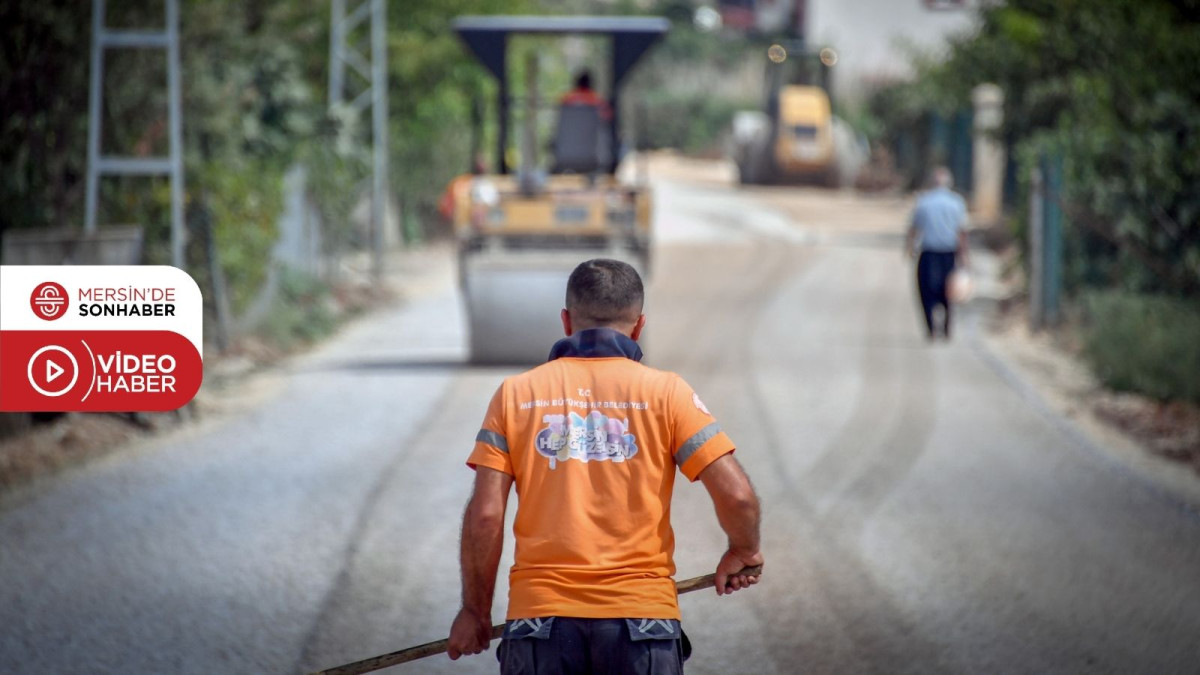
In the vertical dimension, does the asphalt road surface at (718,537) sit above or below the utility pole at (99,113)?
below

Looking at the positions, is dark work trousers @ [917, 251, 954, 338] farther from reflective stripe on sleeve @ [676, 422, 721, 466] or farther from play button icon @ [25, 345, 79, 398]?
reflective stripe on sleeve @ [676, 422, 721, 466]

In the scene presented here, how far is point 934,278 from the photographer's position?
18.0 metres

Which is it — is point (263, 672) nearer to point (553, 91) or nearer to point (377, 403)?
point (377, 403)

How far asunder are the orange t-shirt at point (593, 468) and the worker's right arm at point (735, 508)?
0.20ft

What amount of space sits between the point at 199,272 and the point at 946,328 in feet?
25.7

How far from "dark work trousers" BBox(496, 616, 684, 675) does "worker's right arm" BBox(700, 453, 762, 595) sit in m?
0.33

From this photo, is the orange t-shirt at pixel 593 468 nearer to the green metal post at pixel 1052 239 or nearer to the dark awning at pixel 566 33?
the dark awning at pixel 566 33

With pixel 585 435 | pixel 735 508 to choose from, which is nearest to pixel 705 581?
pixel 735 508

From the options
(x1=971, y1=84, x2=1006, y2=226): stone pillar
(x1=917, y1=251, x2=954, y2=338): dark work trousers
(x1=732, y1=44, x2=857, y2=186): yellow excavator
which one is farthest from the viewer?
(x1=732, y1=44, x2=857, y2=186): yellow excavator

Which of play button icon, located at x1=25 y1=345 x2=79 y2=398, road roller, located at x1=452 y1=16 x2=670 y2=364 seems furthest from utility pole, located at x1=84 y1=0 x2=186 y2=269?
play button icon, located at x1=25 y1=345 x2=79 y2=398

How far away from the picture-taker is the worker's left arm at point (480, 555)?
4.19 m

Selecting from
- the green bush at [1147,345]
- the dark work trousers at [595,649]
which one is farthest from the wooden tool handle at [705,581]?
the green bush at [1147,345]

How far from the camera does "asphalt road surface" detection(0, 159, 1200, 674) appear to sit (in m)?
7.00

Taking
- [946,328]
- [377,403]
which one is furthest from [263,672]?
[946,328]
